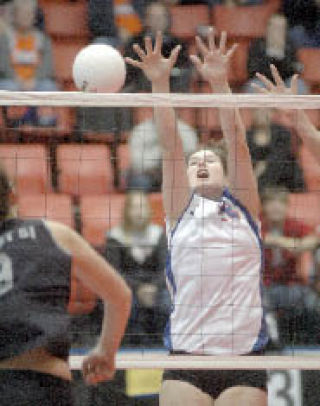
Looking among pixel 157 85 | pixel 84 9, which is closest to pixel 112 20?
pixel 84 9

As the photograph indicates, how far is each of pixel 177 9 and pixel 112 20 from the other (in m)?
0.62

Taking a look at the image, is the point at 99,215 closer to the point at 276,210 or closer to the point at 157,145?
the point at 157,145

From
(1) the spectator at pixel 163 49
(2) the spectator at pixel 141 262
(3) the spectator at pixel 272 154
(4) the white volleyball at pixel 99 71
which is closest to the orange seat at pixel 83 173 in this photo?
(2) the spectator at pixel 141 262

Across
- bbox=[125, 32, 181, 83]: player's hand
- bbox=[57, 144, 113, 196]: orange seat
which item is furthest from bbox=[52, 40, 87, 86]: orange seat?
bbox=[125, 32, 181, 83]: player's hand

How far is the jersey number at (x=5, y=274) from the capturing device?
3.29 meters

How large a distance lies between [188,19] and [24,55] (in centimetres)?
145

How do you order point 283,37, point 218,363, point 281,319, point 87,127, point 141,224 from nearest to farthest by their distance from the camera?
point 218,363 → point 281,319 → point 141,224 → point 87,127 → point 283,37

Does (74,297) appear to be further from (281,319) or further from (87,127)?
(87,127)

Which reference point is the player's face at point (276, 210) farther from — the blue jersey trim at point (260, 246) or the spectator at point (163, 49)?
the blue jersey trim at point (260, 246)

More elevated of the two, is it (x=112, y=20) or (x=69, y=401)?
(x=112, y=20)

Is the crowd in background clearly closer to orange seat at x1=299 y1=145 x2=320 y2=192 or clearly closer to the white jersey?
orange seat at x1=299 y1=145 x2=320 y2=192

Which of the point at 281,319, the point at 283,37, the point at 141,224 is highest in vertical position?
the point at 283,37

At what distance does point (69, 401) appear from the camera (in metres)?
3.35

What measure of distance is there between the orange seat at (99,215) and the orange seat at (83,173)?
0.14 m
